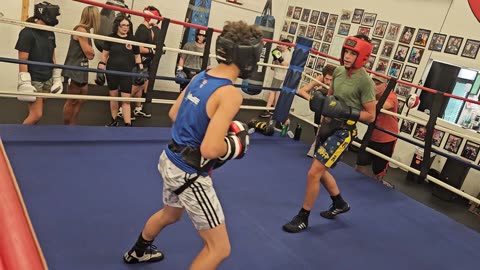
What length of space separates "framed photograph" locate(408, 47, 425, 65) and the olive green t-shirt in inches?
126

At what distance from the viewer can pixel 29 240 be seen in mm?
628

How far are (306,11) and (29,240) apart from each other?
6998 millimetres

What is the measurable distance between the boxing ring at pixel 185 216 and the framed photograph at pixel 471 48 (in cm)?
233

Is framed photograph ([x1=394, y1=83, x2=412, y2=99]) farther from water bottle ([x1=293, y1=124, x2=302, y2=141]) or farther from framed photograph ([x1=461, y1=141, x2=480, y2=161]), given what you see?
water bottle ([x1=293, y1=124, x2=302, y2=141])

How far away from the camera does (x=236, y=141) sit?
1513 millimetres

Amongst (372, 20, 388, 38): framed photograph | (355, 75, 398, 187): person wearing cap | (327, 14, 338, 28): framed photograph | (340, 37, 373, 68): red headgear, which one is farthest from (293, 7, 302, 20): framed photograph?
(340, 37, 373, 68): red headgear

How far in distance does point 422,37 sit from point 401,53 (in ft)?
1.12

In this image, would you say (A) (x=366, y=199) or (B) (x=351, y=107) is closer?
(B) (x=351, y=107)

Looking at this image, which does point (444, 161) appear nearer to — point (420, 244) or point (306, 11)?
point (420, 244)

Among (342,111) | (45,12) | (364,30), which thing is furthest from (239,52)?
(364,30)

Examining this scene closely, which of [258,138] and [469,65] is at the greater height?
[469,65]

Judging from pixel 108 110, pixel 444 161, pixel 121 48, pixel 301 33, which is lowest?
pixel 108 110

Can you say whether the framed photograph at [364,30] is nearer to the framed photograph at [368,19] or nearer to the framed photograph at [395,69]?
the framed photograph at [368,19]

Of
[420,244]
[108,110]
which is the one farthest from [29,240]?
[108,110]
